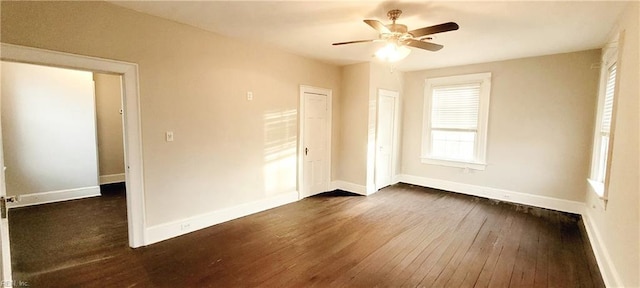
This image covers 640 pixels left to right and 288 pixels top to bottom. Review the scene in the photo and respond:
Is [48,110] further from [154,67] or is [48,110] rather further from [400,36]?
[400,36]

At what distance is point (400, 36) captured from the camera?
2.74m

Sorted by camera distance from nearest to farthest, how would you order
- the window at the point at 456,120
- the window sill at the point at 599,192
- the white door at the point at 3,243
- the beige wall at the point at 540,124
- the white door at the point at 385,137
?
the white door at the point at 3,243, the window sill at the point at 599,192, the beige wall at the point at 540,124, the window at the point at 456,120, the white door at the point at 385,137

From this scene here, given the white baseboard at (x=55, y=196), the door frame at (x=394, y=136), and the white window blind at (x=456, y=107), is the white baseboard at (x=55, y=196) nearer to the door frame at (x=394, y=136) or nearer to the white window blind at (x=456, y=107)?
the door frame at (x=394, y=136)

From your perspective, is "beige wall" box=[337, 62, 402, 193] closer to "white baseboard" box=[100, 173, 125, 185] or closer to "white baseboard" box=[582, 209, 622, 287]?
"white baseboard" box=[582, 209, 622, 287]

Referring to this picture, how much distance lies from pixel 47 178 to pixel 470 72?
7.50m

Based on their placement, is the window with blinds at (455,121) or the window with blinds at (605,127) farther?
the window with blinds at (455,121)

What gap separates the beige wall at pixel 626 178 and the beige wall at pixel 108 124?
7.44m

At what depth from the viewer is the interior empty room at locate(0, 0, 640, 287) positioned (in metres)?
2.46

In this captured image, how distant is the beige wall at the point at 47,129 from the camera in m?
4.13

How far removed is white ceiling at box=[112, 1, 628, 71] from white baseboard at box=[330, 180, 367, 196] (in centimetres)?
252

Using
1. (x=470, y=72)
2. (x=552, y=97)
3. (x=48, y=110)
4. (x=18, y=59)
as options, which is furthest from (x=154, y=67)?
(x=552, y=97)

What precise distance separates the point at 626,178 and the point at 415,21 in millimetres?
2275

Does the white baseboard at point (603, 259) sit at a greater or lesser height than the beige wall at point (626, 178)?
lesser

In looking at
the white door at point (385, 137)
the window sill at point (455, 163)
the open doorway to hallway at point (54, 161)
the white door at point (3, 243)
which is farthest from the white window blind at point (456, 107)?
the white door at point (3, 243)
